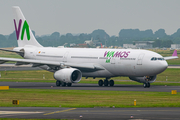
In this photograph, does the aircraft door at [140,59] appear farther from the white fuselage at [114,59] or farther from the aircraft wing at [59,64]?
the aircraft wing at [59,64]

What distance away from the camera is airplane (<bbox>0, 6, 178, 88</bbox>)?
49.1 m

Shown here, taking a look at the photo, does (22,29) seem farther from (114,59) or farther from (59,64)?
(114,59)

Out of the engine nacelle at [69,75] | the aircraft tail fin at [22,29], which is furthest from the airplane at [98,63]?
the aircraft tail fin at [22,29]

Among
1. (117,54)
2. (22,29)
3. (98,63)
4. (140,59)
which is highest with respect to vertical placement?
(22,29)

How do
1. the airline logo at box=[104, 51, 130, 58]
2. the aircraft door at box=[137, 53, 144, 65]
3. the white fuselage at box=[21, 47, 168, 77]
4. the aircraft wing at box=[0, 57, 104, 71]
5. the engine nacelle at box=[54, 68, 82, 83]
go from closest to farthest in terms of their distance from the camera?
the white fuselage at box=[21, 47, 168, 77], the aircraft door at box=[137, 53, 144, 65], the airline logo at box=[104, 51, 130, 58], the engine nacelle at box=[54, 68, 82, 83], the aircraft wing at box=[0, 57, 104, 71]

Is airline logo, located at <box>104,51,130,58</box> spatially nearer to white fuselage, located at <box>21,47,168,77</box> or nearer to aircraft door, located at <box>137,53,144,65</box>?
white fuselage, located at <box>21,47,168,77</box>

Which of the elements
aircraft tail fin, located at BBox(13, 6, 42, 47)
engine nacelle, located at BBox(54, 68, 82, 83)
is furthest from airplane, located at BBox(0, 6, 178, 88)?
aircraft tail fin, located at BBox(13, 6, 42, 47)

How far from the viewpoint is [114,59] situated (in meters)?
51.6

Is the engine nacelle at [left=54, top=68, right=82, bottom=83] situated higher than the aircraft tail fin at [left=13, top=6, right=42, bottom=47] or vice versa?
the aircraft tail fin at [left=13, top=6, right=42, bottom=47]

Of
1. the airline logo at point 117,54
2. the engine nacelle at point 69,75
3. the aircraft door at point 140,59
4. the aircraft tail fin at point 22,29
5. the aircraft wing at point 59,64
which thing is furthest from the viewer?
the aircraft tail fin at point 22,29

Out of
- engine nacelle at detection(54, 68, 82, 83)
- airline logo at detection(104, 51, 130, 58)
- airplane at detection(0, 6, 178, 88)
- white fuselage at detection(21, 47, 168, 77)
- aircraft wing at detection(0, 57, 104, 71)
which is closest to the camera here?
white fuselage at detection(21, 47, 168, 77)

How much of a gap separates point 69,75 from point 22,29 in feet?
55.9

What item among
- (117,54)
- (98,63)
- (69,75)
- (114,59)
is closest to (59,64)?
(69,75)

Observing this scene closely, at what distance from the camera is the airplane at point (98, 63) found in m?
49.1
